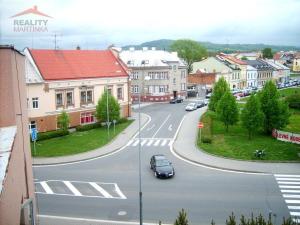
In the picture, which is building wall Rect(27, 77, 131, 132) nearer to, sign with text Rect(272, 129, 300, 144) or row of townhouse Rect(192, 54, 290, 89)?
sign with text Rect(272, 129, 300, 144)

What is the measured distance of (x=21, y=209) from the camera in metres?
13.3

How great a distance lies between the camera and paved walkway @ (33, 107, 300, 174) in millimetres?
30109

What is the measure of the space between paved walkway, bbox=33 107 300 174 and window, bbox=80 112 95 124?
6.21 meters

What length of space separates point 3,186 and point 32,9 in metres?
29.0

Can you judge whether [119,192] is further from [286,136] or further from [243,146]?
[286,136]

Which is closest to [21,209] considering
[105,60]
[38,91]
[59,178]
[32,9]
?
[59,178]

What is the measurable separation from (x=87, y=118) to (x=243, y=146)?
862 inches

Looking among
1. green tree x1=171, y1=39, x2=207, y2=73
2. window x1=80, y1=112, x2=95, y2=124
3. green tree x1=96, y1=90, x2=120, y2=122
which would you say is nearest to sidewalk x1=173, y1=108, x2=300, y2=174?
green tree x1=96, y1=90, x2=120, y2=122

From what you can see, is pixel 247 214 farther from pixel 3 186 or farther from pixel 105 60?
pixel 105 60

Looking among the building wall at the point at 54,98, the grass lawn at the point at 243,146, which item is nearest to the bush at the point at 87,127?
the building wall at the point at 54,98

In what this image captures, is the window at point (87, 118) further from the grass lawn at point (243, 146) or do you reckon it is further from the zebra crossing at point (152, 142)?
the grass lawn at point (243, 146)

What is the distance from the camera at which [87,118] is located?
50.5 meters

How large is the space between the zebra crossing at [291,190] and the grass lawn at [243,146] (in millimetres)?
4224

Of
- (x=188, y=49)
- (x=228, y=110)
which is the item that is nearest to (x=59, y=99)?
(x=228, y=110)
